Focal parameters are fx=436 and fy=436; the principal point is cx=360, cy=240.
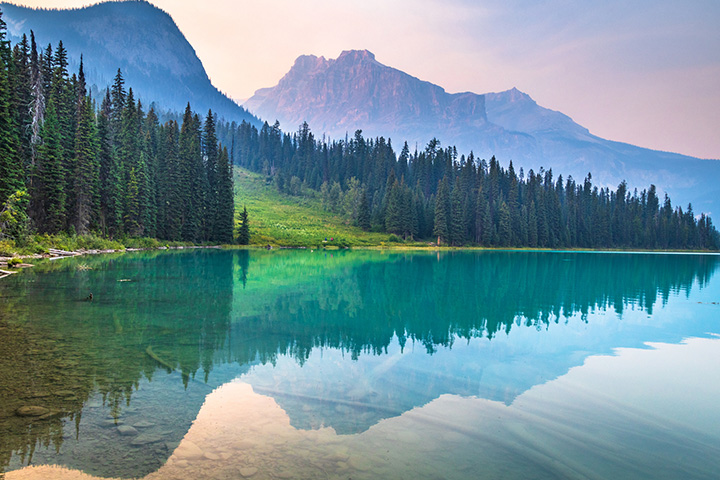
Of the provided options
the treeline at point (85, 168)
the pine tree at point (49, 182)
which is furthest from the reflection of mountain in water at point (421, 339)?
the pine tree at point (49, 182)

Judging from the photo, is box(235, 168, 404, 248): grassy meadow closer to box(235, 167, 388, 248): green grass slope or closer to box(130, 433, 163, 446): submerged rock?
box(235, 167, 388, 248): green grass slope

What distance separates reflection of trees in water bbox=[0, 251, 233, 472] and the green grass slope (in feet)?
206

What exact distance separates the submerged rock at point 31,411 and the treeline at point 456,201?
341ft

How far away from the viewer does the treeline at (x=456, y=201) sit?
4510 inches

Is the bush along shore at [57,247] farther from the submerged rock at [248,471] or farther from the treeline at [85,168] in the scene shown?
the submerged rock at [248,471]

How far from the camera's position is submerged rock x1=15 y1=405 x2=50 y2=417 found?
7.29m

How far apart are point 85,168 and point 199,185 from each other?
27970 mm

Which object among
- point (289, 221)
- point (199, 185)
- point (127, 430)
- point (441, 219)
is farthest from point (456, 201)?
point (127, 430)

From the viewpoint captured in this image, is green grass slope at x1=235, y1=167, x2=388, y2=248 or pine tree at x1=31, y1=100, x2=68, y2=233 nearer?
pine tree at x1=31, y1=100, x2=68, y2=233

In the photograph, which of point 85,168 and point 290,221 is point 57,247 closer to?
point 85,168

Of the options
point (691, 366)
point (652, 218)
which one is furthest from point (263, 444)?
point (652, 218)

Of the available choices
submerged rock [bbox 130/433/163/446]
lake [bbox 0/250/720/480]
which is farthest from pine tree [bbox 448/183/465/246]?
submerged rock [bbox 130/433/163/446]

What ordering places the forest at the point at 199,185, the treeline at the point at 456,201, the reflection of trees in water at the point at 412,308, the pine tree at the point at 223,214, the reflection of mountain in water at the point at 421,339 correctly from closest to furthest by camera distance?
1. the reflection of mountain in water at the point at 421,339
2. the reflection of trees in water at the point at 412,308
3. the forest at the point at 199,185
4. the pine tree at the point at 223,214
5. the treeline at the point at 456,201

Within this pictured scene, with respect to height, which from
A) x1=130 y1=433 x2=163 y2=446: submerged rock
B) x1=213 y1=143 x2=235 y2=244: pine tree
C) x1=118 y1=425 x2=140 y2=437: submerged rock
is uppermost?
x1=213 y1=143 x2=235 y2=244: pine tree
